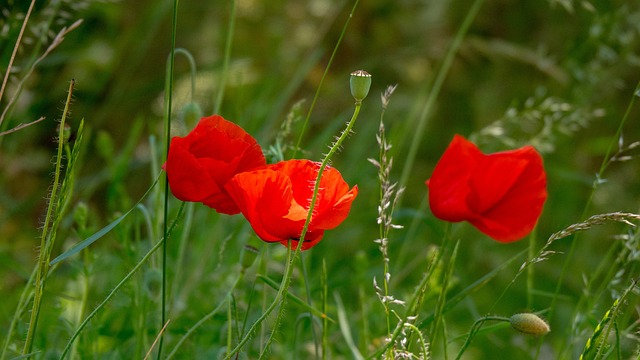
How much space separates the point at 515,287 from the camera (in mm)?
→ 2463

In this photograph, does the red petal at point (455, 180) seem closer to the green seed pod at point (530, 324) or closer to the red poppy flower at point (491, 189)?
the red poppy flower at point (491, 189)

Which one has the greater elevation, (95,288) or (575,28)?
(575,28)

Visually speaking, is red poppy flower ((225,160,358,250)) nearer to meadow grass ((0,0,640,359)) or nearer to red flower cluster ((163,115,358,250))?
red flower cluster ((163,115,358,250))

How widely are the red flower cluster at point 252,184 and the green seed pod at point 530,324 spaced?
0.71 ft

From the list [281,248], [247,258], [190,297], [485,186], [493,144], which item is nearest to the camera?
[485,186]

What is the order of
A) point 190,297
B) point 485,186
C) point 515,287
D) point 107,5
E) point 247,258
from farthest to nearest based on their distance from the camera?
point 107,5, point 515,287, point 190,297, point 247,258, point 485,186

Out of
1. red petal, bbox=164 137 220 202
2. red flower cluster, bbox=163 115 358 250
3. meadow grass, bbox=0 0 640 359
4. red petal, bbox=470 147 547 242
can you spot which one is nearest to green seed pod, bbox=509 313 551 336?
red petal, bbox=470 147 547 242

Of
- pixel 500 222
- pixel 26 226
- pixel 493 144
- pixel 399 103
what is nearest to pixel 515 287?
pixel 493 144

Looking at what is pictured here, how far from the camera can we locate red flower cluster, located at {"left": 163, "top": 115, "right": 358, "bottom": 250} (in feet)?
3.11

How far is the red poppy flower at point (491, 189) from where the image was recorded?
1.02 meters

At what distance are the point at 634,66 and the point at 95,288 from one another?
5.80 feet

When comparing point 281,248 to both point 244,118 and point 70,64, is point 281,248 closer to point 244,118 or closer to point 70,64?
point 244,118

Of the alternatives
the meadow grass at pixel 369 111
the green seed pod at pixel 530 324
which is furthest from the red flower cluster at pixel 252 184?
the meadow grass at pixel 369 111

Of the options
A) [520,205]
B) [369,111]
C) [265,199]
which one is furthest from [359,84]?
[369,111]
